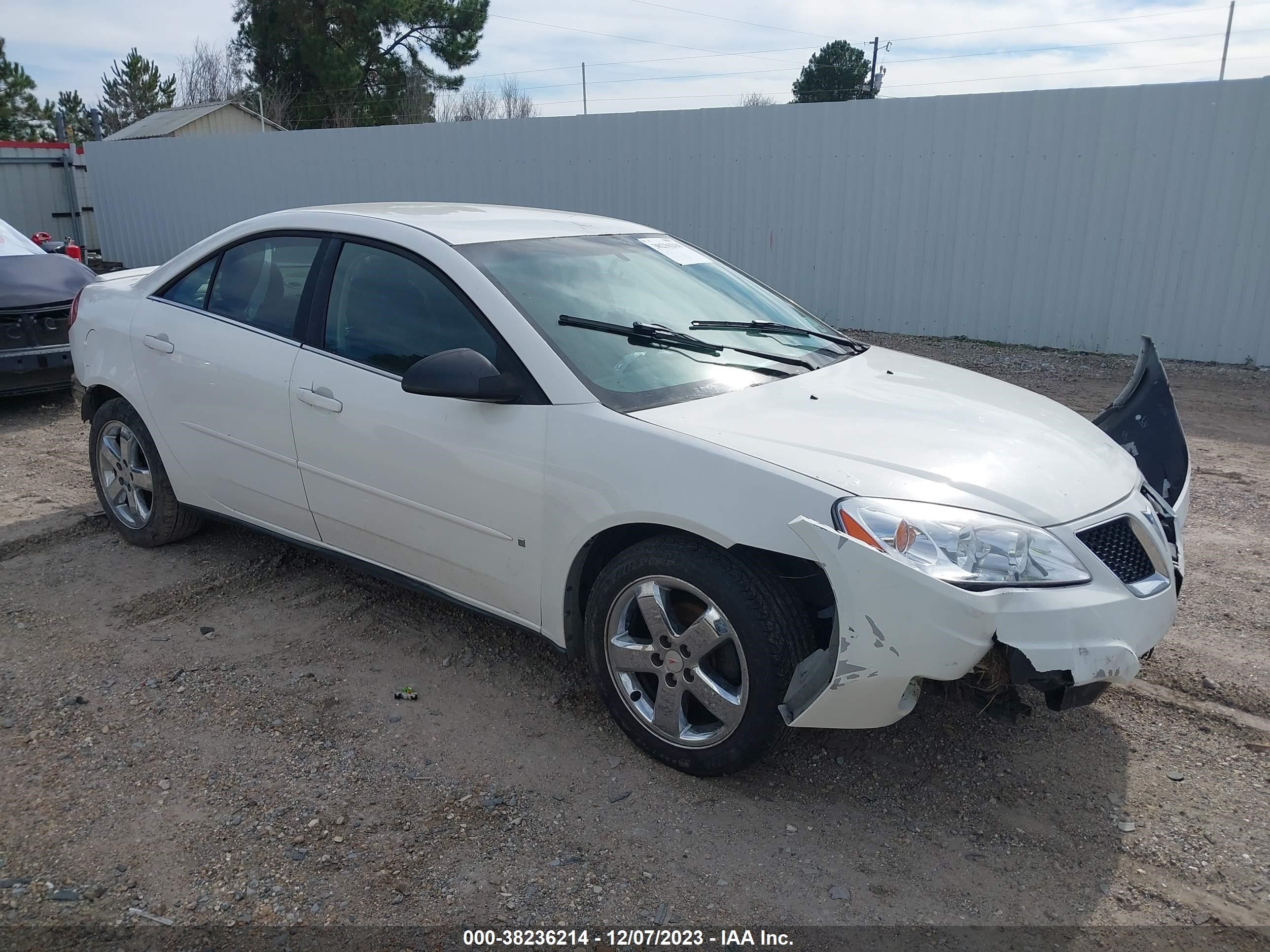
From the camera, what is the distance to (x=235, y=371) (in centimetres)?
412

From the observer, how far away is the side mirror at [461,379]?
3.17 m

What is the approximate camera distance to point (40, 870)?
268 centimetres

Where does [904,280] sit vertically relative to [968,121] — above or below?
below

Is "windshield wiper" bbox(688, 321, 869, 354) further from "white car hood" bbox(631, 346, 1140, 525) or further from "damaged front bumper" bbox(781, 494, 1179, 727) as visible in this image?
"damaged front bumper" bbox(781, 494, 1179, 727)

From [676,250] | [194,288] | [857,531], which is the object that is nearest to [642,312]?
[676,250]

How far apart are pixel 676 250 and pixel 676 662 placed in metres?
2.10

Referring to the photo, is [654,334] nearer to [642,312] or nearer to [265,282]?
[642,312]

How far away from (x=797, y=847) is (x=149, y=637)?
9.33ft

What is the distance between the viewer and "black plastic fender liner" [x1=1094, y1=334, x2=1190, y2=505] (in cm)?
370

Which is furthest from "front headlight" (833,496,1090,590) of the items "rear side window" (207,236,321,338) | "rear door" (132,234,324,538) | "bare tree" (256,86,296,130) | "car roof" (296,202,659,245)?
"bare tree" (256,86,296,130)

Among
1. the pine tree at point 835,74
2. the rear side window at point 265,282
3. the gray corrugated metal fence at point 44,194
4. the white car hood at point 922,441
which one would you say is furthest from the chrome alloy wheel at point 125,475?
the pine tree at point 835,74

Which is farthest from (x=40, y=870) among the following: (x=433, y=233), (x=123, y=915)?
(x=433, y=233)

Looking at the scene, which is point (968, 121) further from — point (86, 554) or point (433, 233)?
point (86, 554)

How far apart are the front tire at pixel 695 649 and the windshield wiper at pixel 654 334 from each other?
84 cm
